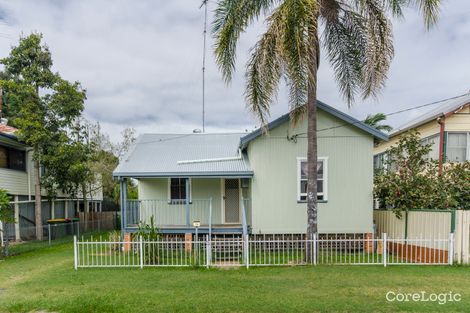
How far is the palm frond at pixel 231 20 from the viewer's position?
961 centimetres

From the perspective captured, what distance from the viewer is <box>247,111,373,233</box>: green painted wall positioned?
12453mm

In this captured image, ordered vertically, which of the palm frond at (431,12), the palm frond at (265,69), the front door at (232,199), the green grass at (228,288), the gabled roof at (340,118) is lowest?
the green grass at (228,288)

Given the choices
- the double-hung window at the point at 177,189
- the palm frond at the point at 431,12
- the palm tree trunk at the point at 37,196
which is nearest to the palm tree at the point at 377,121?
the double-hung window at the point at 177,189

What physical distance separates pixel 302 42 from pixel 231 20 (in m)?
2.34

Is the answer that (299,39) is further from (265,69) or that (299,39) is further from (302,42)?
(265,69)

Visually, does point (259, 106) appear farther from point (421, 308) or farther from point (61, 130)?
point (61, 130)

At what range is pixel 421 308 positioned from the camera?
20.0 feet

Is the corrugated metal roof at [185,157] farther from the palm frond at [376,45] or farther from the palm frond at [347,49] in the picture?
the palm frond at [376,45]

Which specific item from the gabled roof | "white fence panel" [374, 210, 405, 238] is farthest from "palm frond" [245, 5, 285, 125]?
"white fence panel" [374, 210, 405, 238]

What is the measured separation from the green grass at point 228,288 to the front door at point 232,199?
5.25m

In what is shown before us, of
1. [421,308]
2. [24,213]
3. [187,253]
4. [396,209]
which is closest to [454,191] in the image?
[396,209]

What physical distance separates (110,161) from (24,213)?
7540 millimetres

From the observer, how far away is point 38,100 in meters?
16.5

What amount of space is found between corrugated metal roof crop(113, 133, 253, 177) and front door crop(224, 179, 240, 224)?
1.21 m
